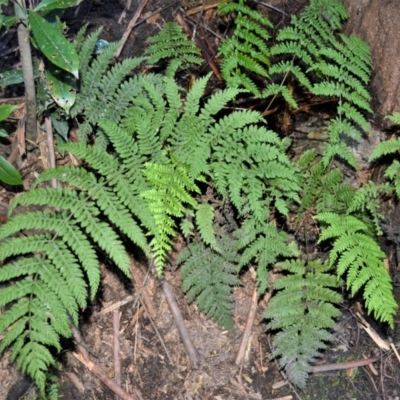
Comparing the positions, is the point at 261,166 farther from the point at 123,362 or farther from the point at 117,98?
the point at 123,362

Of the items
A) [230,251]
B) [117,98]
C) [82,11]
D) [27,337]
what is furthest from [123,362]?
[82,11]

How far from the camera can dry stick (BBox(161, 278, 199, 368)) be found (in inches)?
153

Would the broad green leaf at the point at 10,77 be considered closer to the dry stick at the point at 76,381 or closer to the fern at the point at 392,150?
the dry stick at the point at 76,381

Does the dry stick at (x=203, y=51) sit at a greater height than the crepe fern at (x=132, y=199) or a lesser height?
greater

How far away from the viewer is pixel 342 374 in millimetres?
3971

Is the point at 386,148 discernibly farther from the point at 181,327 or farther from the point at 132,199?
the point at 181,327

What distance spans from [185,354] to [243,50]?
2177mm

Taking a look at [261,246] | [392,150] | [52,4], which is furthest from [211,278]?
[52,4]

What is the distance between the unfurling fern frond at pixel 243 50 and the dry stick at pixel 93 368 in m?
2.01

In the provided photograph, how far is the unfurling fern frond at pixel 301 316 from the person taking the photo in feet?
12.4

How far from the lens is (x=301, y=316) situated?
379 cm

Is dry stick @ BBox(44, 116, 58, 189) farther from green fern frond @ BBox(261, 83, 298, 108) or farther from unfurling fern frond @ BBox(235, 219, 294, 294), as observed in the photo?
green fern frond @ BBox(261, 83, 298, 108)

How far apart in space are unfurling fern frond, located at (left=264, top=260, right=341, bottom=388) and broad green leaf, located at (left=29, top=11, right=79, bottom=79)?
76.3 inches

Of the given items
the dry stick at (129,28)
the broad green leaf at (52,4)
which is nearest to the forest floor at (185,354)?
the dry stick at (129,28)
